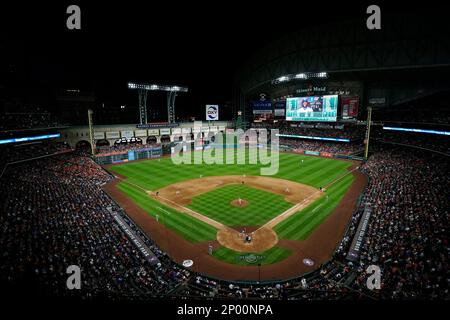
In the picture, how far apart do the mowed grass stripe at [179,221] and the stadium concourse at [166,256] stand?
3456 mm

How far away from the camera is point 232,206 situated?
1216 inches

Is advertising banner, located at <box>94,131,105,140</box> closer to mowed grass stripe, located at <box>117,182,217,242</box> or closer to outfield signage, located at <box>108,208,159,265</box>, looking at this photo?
mowed grass stripe, located at <box>117,182,217,242</box>

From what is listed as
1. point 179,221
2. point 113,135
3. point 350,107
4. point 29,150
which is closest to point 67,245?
point 179,221

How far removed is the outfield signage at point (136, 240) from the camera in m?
20.2

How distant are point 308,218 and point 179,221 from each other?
13923 mm

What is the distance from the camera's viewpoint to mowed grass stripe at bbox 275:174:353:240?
24578 millimetres

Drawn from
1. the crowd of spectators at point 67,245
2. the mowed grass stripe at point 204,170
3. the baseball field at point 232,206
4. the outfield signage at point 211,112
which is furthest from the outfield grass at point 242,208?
the outfield signage at point 211,112

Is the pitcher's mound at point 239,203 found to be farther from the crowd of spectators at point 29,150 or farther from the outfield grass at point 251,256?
the crowd of spectators at point 29,150

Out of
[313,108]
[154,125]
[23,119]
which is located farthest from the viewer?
[154,125]

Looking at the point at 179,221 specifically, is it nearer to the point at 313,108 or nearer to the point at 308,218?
the point at 308,218

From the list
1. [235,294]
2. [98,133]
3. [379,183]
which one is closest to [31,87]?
[98,133]

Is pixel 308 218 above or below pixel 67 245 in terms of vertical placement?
below
